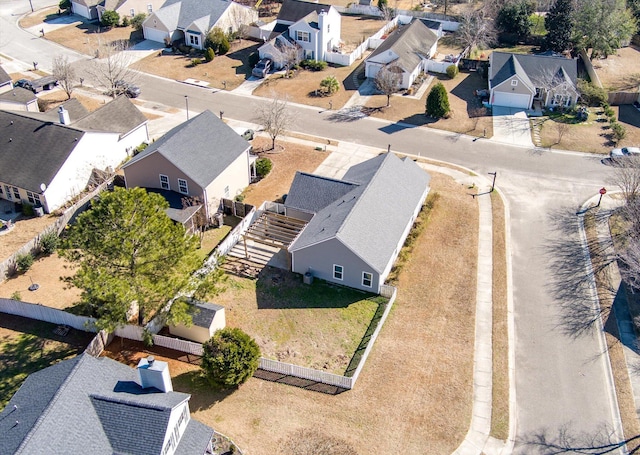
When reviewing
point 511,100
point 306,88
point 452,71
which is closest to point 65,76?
point 306,88

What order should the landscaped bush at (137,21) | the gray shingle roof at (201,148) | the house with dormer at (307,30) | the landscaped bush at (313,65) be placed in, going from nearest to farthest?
the gray shingle roof at (201,148) < the landscaped bush at (313,65) < the house with dormer at (307,30) < the landscaped bush at (137,21)

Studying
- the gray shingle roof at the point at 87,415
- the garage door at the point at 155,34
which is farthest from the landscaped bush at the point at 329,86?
the gray shingle roof at the point at 87,415

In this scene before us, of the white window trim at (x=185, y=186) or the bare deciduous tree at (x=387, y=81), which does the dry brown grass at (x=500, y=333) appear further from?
the white window trim at (x=185, y=186)

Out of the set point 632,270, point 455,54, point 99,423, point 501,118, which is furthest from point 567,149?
point 99,423

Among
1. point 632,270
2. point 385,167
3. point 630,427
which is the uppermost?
point 385,167

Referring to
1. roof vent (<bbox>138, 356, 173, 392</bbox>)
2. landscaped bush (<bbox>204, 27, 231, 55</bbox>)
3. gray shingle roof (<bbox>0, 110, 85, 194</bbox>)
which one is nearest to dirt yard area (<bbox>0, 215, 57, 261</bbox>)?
gray shingle roof (<bbox>0, 110, 85, 194</bbox>)

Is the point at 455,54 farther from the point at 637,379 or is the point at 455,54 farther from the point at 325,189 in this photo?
the point at 637,379
